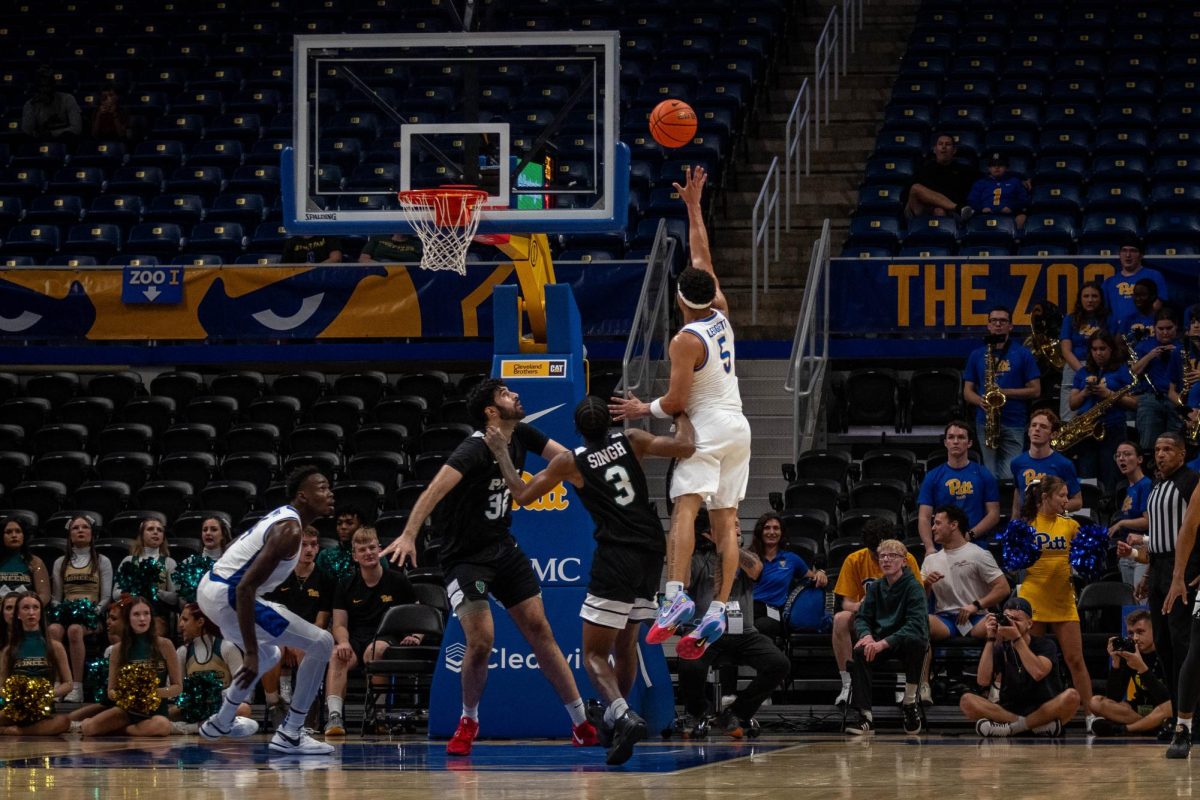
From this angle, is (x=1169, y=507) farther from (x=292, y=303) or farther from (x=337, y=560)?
(x=292, y=303)

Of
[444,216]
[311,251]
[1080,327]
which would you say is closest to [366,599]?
[444,216]

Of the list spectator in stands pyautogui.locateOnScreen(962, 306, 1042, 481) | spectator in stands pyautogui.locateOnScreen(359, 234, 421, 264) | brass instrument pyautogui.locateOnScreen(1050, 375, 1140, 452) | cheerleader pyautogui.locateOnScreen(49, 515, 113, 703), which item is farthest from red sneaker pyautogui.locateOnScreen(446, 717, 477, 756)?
spectator in stands pyautogui.locateOnScreen(359, 234, 421, 264)

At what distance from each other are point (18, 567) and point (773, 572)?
6.97m

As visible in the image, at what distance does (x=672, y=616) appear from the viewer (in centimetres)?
1030

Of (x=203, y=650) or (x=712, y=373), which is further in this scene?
(x=203, y=650)

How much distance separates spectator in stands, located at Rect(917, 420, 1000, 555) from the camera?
1502 cm

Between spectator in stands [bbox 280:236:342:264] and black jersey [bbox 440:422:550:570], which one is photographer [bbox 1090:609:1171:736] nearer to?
black jersey [bbox 440:422:550:570]

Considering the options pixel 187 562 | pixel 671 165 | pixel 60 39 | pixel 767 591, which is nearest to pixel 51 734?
pixel 187 562

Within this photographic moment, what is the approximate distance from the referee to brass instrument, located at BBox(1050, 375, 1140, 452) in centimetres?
347

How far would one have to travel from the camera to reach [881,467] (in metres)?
17.1

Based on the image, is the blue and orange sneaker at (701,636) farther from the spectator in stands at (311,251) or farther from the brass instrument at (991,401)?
the spectator in stands at (311,251)

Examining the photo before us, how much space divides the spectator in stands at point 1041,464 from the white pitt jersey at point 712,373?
17.0 feet

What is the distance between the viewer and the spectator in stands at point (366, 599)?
47.9ft

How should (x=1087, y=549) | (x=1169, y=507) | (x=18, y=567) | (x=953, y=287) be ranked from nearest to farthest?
(x=1169, y=507) < (x=1087, y=549) < (x=18, y=567) < (x=953, y=287)
